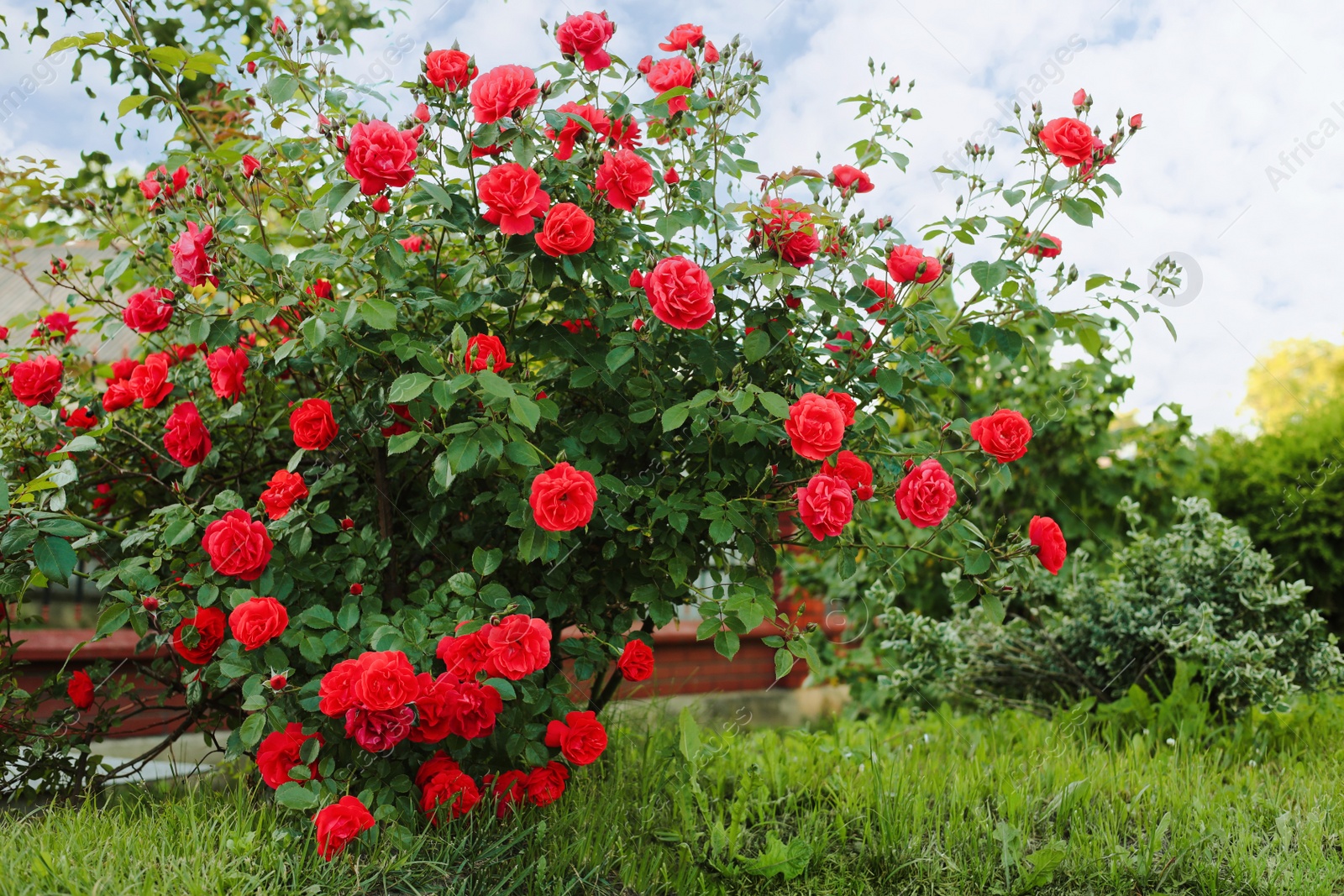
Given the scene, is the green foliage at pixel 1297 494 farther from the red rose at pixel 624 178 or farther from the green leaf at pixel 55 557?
the green leaf at pixel 55 557

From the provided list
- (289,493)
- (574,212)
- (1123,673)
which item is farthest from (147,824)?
(1123,673)

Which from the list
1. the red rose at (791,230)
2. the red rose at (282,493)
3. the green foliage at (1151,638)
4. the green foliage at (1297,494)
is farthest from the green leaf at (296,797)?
the green foliage at (1297,494)

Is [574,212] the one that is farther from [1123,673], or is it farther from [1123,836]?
[1123,673]

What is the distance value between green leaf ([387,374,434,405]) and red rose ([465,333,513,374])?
152mm

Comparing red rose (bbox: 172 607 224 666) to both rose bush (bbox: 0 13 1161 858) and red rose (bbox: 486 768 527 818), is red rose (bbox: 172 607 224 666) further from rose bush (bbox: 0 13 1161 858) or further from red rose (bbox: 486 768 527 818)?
red rose (bbox: 486 768 527 818)

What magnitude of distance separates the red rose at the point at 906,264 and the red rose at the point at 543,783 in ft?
4.87

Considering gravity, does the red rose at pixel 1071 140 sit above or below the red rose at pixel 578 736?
above

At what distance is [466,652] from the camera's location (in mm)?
→ 1973

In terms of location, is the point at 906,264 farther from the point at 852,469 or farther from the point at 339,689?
the point at 339,689

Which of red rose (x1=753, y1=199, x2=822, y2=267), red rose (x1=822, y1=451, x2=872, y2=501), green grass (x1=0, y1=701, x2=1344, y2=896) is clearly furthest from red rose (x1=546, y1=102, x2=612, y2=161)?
green grass (x1=0, y1=701, x2=1344, y2=896)

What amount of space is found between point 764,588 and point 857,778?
1.05 metres

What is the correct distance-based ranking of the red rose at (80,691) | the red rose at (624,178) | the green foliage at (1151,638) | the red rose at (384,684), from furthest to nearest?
1. the green foliage at (1151,638)
2. the red rose at (80,691)
3. the red rose at (624,178)
4. the red rose at (384,684)

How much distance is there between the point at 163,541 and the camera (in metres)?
2.21

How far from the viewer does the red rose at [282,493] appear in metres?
2.20
